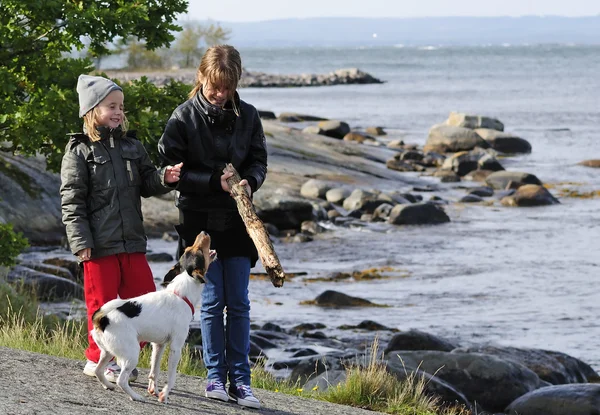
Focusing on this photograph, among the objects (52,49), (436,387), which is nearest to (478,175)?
(436,387)

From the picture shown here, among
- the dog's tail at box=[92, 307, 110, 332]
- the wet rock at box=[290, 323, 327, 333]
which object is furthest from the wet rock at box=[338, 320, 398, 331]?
the dog's tail at box=[92, 307, 110, 332]

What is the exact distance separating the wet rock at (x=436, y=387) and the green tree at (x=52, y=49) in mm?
3775

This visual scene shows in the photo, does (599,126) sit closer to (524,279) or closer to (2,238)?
(524,279)

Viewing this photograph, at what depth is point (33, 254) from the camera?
19.5 meters

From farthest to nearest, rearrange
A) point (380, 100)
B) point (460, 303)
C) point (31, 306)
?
point (380, 100) < point (460, 303) < point (31, 306)

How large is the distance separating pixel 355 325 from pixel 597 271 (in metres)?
6.84

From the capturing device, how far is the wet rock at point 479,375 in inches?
457

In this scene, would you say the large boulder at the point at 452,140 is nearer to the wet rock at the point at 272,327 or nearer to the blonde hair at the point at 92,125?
the wet rock at the point at 272,327

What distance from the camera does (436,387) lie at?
10.6 m

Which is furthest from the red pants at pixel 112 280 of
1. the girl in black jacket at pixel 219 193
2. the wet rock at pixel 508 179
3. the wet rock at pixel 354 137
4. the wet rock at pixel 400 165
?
the wet rock at pixel 354 137

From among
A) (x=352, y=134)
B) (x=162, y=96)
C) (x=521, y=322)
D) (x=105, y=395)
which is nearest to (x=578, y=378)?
(x=521, y=322)

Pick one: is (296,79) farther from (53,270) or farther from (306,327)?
(306,327)

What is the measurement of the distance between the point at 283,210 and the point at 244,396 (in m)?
17.6

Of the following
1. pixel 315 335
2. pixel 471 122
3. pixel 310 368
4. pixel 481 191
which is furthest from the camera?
pixel 471 122
